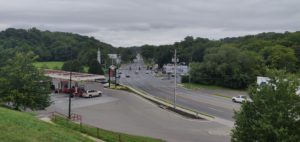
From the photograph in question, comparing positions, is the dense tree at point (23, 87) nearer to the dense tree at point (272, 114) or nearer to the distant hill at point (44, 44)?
the dense tree at point (272, 114)

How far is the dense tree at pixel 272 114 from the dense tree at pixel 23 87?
18793mm

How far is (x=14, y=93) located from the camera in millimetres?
30438

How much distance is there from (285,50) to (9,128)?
8476cm

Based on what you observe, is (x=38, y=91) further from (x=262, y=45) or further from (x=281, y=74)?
(x=262, y=45)

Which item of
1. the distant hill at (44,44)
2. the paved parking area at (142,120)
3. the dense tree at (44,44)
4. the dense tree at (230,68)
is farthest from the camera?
the dense tree at (44,44)

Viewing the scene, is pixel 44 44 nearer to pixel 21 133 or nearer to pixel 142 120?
pixel 142 120

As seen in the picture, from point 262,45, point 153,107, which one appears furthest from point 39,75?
point 262,45

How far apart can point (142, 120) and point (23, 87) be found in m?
11.5

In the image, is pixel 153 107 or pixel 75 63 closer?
pixel 153 107

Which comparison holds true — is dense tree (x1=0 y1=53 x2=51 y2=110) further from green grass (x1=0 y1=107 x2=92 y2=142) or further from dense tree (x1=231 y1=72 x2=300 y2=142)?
dense tree (x1=231 y1=72 x2=300 y2=142)

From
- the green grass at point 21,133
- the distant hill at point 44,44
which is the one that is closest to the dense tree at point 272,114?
the green grass at point 21,133

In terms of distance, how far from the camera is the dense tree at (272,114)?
15836 millimetres

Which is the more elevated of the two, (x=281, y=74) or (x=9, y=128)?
(x=281, y=74)

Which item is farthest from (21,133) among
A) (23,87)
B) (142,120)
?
(142,120)
